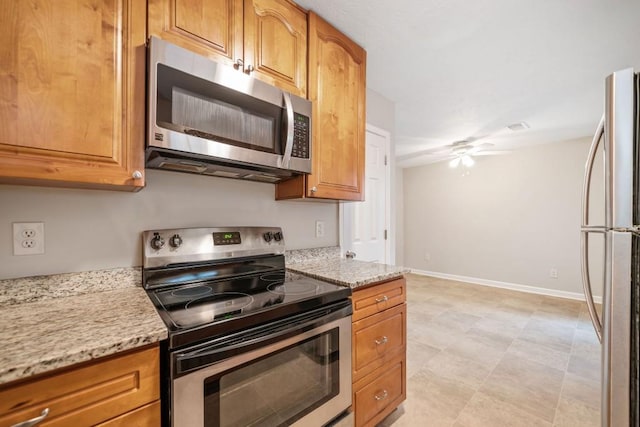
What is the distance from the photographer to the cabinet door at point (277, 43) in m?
1.32

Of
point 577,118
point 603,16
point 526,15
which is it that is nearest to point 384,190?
point 526,15

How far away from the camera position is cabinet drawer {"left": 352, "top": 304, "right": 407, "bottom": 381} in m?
1.37

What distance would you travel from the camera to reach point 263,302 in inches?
41.8

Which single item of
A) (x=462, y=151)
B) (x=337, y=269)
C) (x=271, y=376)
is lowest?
(x=271, y=376)

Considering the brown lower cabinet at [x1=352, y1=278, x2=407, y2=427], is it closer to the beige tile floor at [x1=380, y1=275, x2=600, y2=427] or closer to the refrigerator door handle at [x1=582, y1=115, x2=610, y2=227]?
the beige tile floor at [x1=380, y1=275, x2=600, y2=427]

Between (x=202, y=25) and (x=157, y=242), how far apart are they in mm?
989

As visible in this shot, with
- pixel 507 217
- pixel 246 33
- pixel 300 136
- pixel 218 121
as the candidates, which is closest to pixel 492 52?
pixel 300 136

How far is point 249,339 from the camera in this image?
0.91 meters

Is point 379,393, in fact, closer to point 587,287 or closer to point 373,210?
point 587,287

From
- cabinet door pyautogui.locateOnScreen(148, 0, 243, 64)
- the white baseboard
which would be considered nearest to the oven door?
cabinet door pyautogui.locateOnScreen(148, 0, 243, 64)

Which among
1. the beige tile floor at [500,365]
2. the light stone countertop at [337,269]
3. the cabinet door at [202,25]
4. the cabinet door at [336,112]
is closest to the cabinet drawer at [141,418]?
the light stone countertop at [337,269]

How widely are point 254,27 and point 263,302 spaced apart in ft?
4.27

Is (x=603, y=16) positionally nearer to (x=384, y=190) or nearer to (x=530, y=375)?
(x=384, y=190)

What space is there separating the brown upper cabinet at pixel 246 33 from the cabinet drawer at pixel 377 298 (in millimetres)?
1153
